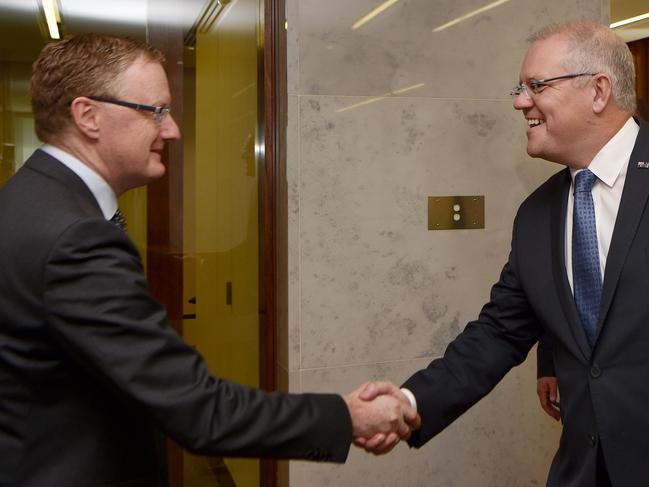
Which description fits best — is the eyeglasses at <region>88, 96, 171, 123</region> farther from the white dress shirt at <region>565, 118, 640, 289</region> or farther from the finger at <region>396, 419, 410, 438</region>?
the white dress shirt at <region>565, 118, 640, 289</region>

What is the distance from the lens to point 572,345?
6.06ft

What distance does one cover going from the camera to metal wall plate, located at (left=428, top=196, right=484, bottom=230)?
293 centimetres

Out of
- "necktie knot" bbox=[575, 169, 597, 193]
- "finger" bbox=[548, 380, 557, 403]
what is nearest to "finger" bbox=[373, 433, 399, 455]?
"necktie knot" bbox=[575, 169, 597, 193]

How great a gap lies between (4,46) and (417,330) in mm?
1891

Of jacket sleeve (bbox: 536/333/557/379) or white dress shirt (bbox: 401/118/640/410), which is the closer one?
white dress shirt (bbox: 401/118/640/410)

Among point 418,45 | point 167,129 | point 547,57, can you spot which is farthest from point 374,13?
point 167,129

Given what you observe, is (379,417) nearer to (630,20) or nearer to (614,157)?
(614,157)

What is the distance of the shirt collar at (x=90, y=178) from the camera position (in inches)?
59.9

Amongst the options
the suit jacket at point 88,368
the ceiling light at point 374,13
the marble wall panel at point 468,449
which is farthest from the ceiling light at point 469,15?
the suit jacket at point 88,368

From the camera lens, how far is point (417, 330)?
293 cm

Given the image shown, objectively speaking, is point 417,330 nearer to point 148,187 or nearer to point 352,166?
point 352,166

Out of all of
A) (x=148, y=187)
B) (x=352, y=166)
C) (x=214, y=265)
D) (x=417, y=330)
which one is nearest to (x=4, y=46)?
(x=148, y=187)

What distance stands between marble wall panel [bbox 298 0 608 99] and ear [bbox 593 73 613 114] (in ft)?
3.24

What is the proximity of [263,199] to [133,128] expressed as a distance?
1203 mm
